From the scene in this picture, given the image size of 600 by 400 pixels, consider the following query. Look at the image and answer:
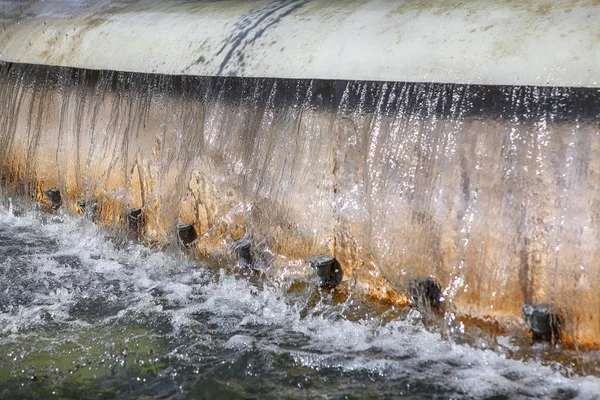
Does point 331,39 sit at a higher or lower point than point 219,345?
higher

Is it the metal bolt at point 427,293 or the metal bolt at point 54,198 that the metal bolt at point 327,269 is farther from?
the metal bolt at point 54,198

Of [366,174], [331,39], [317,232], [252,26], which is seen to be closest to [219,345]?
[317,232]

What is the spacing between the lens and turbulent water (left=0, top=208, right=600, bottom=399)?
2.73 meters

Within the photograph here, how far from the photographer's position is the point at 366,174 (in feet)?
11.2

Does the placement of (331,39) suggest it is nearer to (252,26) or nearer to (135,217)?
(252,26)

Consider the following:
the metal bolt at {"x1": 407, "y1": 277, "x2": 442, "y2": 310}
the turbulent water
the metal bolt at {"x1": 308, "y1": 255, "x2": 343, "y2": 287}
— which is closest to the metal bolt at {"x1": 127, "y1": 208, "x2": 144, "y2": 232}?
the turbulent water

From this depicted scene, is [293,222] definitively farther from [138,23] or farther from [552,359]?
[138,23]

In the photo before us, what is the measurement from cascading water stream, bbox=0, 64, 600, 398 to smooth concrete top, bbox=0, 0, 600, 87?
84mm

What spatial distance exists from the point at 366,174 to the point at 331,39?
0.72m

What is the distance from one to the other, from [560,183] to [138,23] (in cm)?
289

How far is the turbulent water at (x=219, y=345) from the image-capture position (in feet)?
8.96

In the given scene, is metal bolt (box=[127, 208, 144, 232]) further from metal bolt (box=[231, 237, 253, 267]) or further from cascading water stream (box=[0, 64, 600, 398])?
metal bolt (box=[231, 237, 253, 267])

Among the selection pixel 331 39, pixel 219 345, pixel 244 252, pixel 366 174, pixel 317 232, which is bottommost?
pixel 219 345

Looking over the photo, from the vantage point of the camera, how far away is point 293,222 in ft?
11.9
